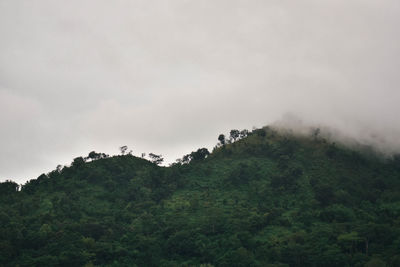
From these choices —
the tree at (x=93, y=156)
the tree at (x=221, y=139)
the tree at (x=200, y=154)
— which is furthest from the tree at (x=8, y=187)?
the tree at (x=221, y=139)

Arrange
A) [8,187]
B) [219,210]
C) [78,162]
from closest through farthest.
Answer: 1. [219,210]
2. [8,187]
3. [78,162]

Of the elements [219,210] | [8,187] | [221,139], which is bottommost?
[219,210]

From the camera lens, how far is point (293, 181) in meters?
104

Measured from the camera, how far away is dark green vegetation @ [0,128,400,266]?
7194cm

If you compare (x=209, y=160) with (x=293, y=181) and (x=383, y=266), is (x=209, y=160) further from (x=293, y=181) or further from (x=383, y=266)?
(x=383, y=266)

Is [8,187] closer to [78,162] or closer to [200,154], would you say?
[78,162]

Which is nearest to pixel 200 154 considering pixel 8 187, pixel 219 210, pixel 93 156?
pixel 93 156

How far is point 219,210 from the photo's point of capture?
91.0 metres

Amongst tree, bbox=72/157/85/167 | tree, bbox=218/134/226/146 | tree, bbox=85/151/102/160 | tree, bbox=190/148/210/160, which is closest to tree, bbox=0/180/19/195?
tree, bbox=72/157/85/167

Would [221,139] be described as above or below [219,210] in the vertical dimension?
above

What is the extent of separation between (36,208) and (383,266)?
64.8m

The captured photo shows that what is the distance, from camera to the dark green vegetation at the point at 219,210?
2832 inches

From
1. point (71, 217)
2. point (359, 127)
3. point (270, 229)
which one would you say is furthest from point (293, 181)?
point (71, 217)

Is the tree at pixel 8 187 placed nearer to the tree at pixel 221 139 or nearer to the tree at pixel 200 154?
the tree at pixel 200 154
